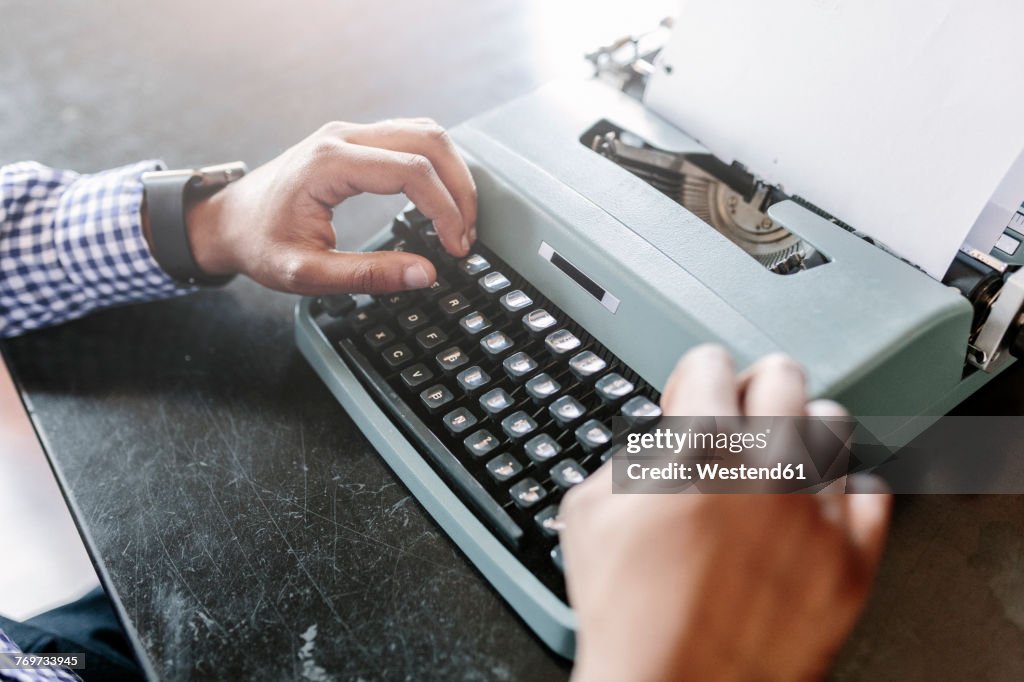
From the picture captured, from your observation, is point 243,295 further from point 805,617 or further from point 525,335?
point 805,617

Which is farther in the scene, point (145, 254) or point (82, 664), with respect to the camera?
point (145, 254)

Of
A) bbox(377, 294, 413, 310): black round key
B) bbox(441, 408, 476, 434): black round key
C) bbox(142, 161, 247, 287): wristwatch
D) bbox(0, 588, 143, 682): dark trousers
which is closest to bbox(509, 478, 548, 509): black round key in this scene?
bbox(441, 408, 476, 434): black round key

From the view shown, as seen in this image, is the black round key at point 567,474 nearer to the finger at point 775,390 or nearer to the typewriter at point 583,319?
the typewriter at point 583,319

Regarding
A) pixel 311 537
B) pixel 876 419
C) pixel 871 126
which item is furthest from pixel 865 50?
pixel 311 537

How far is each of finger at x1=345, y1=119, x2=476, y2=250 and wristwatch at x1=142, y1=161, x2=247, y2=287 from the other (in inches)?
9.9

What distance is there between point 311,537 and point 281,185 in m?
0.45

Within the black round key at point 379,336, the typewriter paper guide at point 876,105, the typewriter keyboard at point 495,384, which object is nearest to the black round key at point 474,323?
the typewriter keyboard at point 495,384

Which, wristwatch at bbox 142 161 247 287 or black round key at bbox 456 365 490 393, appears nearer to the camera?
black round key at bbox 456 365 490 393

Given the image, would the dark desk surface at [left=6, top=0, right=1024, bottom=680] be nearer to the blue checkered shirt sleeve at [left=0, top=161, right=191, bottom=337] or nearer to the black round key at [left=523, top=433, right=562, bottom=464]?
the blue checkered shirt sleeve at [left=0, top=161, right=191, bottom=337]

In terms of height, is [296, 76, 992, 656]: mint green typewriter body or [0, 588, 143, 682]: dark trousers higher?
[296, 76, 992, 656]: mint green typewriter body

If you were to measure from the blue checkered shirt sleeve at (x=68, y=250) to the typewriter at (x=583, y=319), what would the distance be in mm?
274

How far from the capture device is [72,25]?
69.7 inches

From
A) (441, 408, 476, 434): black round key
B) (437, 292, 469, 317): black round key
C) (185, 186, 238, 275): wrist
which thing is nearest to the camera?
(441, 408, 476, 434): black round key

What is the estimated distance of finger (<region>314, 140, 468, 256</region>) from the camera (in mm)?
994
